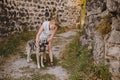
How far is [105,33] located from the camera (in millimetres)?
8625

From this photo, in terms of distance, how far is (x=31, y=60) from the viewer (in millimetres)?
9602

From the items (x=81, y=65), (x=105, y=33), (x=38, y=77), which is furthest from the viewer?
(x=105, y=33)

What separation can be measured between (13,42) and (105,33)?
3.98 meters

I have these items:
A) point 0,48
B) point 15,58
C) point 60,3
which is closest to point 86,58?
point 15,58

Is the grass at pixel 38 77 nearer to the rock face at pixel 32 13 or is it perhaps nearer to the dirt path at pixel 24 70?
the dirt path at pixel 24 70

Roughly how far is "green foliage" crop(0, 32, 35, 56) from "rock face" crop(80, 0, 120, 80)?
2.48 metres

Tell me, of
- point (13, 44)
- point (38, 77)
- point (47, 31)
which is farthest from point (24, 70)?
point (13, 44)

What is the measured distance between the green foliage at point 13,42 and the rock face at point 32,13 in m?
0.35

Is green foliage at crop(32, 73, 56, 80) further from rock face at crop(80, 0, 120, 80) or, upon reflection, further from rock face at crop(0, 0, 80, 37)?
rock face at crop(0, 0, 80, 37)

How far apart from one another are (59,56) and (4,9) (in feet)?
10.7

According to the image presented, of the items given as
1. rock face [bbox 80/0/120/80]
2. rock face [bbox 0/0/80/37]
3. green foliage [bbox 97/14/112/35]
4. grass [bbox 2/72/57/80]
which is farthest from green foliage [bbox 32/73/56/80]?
rock face [bbox 0/0/80/37]

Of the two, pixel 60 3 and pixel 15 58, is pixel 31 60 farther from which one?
pixel 60 3

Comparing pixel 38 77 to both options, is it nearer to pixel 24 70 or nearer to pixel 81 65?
pixel 24 70

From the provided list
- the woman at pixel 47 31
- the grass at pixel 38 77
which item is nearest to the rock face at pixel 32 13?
the woman at pixel 47 31
